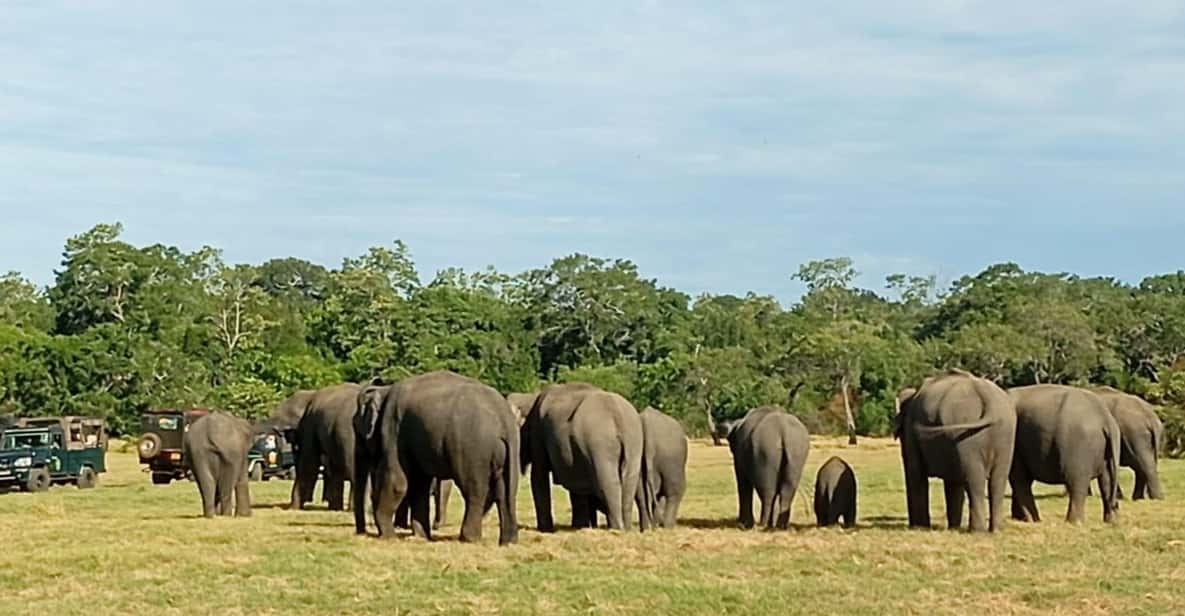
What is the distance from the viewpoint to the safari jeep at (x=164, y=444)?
134ft

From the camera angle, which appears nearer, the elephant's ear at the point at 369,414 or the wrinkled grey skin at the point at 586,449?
the elephant's ear at the point at 369,414

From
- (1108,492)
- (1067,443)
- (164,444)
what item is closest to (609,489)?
(1067,443)

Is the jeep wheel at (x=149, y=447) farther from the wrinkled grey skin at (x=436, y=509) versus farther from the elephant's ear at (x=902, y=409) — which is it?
the elephant's ear at (x=902, y=409)

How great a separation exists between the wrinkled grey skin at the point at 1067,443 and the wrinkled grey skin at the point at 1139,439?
6658mm

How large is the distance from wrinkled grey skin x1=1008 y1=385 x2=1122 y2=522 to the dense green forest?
35398mm

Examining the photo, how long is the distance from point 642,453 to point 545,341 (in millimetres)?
72808

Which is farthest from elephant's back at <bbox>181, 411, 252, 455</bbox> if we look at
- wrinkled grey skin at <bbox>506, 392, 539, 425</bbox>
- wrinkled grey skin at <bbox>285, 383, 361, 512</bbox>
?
wrinkled grey skin at <bbox>506, 392, 539, 425</bbox>

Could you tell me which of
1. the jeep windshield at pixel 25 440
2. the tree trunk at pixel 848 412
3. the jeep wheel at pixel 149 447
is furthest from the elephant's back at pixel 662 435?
the tree trunk at pixel 848 412

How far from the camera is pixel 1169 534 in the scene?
65.3ft

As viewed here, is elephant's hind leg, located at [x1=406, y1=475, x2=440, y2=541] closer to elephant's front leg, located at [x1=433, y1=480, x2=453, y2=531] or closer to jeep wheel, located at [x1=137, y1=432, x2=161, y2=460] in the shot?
elephant's front leg, located at [x1=433, y1=480, x2=453, y2=531]

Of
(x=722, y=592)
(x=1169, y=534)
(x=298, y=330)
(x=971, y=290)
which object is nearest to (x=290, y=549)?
(x=722, y=592)

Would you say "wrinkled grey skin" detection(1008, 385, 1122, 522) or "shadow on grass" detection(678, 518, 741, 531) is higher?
"wrinkled grey skin" detection(1008, 385, 1122, 522)

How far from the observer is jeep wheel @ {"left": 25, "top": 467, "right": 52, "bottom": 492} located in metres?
37.5

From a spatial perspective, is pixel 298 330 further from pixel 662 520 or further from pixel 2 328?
pixel 662 520
